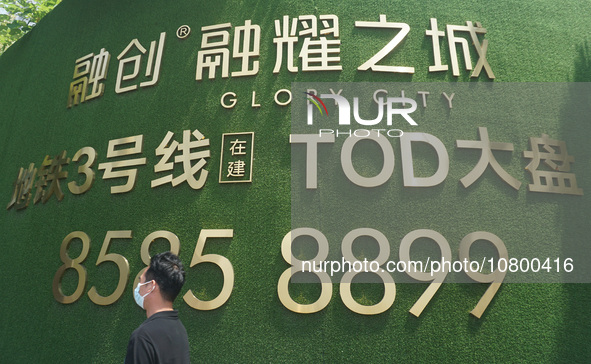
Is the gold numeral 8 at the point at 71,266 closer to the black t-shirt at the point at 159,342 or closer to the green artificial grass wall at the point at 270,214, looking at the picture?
the green artificial grass wall at the point at 270,214

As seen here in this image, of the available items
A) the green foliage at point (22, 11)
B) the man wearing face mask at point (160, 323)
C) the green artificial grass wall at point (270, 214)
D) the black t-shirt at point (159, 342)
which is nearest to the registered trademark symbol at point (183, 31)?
the green artificial grass wall at point (270, 214)

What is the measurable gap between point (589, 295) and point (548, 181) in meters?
0.86

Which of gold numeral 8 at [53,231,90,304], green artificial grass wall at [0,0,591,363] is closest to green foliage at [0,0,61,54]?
green artificial grass wall at [0,0,591,363]

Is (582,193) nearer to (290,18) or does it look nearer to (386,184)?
(386,184)

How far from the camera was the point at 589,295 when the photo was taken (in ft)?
8.86

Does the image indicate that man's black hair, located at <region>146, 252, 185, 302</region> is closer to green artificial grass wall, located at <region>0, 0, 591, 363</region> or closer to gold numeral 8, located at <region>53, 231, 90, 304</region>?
green artificial grass wall, located at <region>0, 0, 591, 363</region>

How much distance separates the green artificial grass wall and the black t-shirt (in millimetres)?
1187

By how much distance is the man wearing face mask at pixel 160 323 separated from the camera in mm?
1434

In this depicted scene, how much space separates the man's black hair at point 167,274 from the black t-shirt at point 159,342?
0.29 feet

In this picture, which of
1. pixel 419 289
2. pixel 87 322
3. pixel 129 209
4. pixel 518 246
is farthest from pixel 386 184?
pixel 87 322

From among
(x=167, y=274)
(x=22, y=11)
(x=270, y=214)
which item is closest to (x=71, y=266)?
(x=270, y=214)

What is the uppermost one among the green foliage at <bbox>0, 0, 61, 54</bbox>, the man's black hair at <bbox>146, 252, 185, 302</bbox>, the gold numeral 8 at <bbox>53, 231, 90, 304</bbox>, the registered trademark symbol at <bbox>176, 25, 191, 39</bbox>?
the green foliage at <bbox>0, 0, 61, 54</bbox>

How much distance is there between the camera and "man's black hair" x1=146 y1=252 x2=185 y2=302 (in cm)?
164

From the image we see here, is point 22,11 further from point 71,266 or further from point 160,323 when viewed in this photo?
point 160,323
